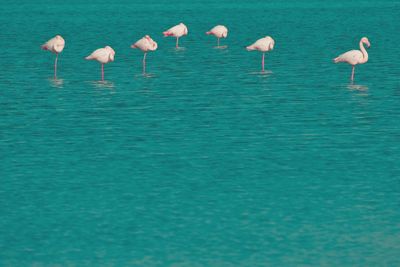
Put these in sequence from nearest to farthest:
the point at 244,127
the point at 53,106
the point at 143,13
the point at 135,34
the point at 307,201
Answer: the point at 307,201 → the point at 244,127 → the point at 53,106 → the point at 135,34 → the point at 143,13

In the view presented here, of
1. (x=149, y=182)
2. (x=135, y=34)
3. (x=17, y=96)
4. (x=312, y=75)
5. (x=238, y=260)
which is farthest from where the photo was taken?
(x=135, y=34)

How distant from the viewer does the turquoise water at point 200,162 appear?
20141mm

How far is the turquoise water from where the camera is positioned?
20.1 m

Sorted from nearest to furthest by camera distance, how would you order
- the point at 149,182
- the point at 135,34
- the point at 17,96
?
the point at 149,182 → the point at 17,96 → the point at 135,34

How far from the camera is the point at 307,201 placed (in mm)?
23281

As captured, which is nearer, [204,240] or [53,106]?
[204,240]

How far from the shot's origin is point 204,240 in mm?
20391

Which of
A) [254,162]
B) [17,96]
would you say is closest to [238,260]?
[254,162]

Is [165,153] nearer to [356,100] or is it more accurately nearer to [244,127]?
[244,127]

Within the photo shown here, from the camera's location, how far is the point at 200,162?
2733 cm

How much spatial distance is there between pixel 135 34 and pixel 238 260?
5833cm

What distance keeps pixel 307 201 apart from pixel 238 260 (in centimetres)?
456

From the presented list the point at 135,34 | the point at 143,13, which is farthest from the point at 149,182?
the point at 143,13

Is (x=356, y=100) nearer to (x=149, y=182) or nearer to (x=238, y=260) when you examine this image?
(x=149, y=182)
